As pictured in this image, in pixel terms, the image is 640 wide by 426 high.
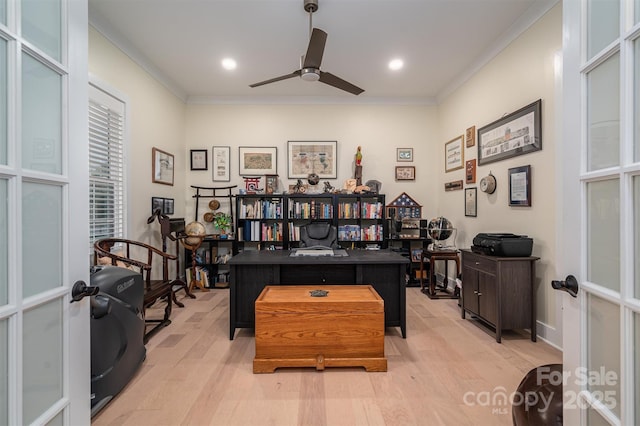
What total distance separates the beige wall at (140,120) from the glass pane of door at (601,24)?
360 centimetres

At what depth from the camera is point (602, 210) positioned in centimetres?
90

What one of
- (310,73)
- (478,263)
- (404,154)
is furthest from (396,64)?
(478,263)

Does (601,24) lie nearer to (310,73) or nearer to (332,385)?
(310,73)

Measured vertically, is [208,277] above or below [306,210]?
below

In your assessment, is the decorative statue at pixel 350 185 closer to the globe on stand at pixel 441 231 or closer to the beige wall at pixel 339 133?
the beige wall at pixel 339 133

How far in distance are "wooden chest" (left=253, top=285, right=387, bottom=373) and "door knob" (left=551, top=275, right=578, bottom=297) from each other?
1274 millimetres

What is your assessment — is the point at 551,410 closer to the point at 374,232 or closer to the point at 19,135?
the point at 19,135

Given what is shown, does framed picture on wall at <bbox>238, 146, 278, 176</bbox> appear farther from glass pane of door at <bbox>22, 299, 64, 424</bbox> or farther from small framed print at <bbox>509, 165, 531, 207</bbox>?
glass pane of door at <bbox>22, 299, 64, 424</bbox>

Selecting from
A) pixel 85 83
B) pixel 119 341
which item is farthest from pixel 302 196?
pixel 85 83

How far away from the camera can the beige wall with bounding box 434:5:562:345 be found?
255 cm

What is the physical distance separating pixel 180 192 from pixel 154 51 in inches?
79.7

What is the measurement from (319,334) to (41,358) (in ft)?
5.22

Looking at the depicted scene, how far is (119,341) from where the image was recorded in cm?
192

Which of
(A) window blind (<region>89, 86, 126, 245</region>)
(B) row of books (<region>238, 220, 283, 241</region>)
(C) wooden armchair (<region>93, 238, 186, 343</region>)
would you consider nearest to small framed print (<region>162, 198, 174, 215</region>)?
(C) wooden armchair (<region>93, 238, 186, 343</region>)
